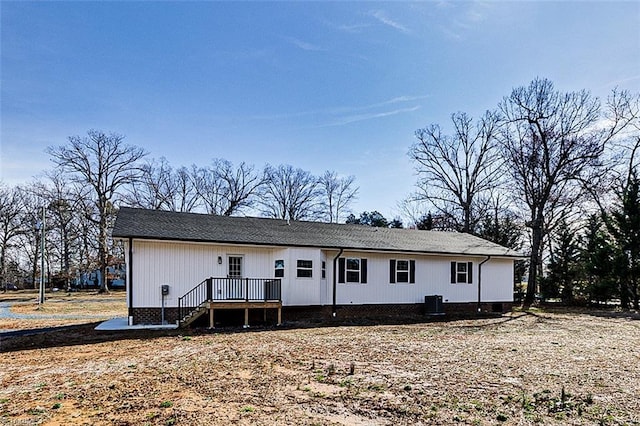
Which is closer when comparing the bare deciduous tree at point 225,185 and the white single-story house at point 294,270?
the white single-story house at point 294,270

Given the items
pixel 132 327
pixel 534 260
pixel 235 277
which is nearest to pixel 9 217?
pixel 132 327

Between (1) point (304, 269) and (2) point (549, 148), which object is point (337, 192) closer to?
(2) point (549, 148)

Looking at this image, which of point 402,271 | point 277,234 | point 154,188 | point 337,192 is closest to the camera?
point 277,234

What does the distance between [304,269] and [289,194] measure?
3361cm

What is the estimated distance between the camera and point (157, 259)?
14.2m

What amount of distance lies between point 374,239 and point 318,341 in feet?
27.8

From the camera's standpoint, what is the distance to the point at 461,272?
19.7 m

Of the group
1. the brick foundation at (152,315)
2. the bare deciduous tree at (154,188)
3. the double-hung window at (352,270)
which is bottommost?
the brick foundation at (152,315)

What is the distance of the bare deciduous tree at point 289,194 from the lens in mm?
47844

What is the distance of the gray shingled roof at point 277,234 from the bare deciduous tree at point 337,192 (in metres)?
28.0

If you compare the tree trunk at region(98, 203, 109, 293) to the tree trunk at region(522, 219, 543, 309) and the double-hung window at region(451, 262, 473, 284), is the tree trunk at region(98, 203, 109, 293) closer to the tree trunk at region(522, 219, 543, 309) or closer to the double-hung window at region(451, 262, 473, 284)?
the double-hung window at region(451, 262, 473, 284)

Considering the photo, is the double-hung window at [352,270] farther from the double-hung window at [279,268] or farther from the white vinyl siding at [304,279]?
the double-hung window at [279,268]

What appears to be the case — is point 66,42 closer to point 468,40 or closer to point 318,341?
point 318,341

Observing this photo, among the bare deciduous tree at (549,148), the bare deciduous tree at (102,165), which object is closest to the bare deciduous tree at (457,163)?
the bare deciduous tree at (549,148)
